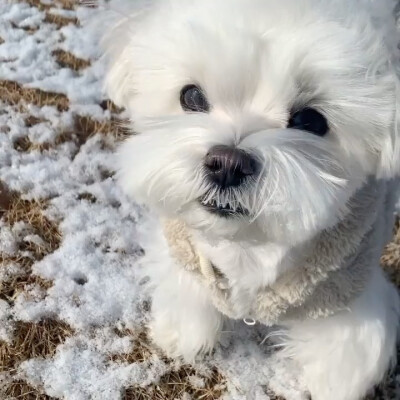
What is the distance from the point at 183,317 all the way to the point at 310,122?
0.83 meters

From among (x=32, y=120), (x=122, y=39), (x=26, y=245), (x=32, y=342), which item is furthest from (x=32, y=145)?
(x=122, y=39)

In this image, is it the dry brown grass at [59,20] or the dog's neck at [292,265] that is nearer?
the dog's neck at [292,265]

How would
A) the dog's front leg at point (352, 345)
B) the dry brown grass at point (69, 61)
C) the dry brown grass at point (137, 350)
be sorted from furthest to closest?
the dry brown grass at point (69, 61) < the dry brown grass at point (137, 350) < the dog's front leg at point (352, 345)

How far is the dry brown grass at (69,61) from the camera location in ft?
9.85

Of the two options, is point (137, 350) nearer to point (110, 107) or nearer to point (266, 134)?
point (266, 134)

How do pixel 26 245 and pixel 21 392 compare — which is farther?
pixel 26 245

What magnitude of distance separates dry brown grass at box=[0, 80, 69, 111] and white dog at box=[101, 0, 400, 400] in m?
1.22

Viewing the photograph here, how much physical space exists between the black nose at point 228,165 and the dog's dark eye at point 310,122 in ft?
0.61

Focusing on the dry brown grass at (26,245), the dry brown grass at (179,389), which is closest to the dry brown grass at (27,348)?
the dry brown grass at (26,245)

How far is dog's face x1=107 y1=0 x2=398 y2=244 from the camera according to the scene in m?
1.24

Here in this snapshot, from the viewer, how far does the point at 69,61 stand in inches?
119

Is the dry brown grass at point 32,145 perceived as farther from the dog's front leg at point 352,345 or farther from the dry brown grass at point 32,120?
the dog's front leg at point 352,345

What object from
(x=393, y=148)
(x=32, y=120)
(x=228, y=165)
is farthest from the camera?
(x=32, y=120)

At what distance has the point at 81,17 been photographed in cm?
331
